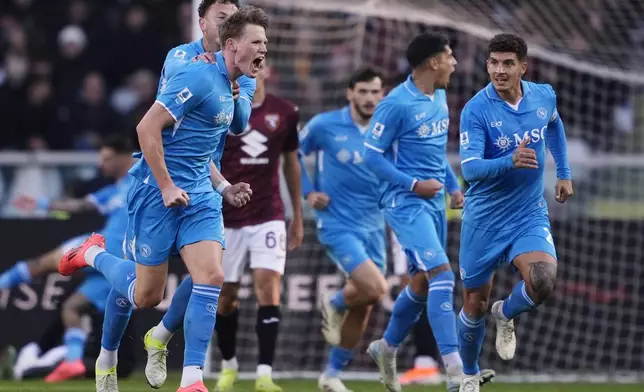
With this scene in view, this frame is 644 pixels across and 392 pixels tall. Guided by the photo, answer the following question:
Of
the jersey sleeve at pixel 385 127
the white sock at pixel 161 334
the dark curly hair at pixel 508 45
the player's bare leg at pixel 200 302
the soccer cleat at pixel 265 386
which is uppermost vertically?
the dark curly hair at pixel 508 45

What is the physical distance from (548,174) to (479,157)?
5.25 metres

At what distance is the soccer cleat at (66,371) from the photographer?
11523 mm

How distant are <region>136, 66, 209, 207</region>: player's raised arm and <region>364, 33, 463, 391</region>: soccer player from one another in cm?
242

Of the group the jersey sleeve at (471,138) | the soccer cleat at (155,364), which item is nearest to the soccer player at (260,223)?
the soccer cleat at (155,364)

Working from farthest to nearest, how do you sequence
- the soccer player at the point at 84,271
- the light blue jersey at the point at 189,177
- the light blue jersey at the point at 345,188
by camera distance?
the soccer player at the point at 84,271, the light blue jersey at the point at 345,188, the light blue jersey at the point at 189,177

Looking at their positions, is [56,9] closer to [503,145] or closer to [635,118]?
[635,118]

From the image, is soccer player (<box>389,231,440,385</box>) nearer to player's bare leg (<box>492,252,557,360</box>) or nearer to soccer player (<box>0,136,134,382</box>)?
soccer player (<box>0,136,134,382</box>)

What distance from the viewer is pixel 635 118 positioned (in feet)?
48.2

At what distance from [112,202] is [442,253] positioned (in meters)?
3.84

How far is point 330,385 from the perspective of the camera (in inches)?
410

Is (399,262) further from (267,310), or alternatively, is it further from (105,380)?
(105,380)

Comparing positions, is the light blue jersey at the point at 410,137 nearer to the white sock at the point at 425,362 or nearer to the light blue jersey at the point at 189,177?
the light blue jersey at the point at 189,177

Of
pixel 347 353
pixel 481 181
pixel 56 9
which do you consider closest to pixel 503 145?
pixel 481 181

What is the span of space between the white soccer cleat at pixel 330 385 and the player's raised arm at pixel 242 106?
3.00m
